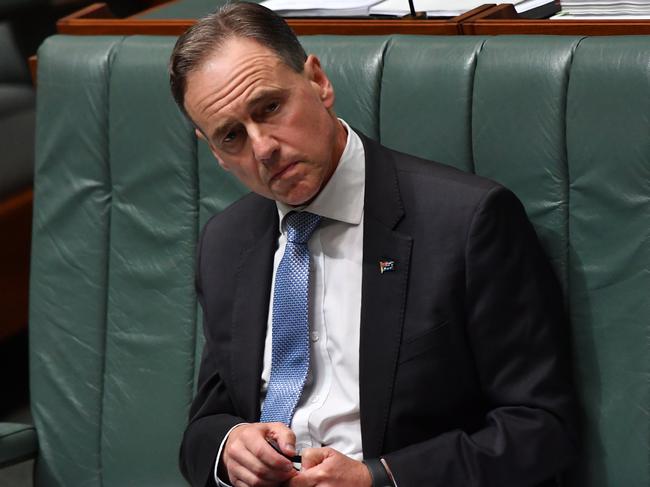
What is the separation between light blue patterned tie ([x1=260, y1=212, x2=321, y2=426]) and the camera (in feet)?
5.74

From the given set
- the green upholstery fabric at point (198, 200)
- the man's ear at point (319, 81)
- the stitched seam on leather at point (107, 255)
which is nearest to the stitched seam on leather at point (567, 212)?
the green upholstery fabric at point (198, 200)

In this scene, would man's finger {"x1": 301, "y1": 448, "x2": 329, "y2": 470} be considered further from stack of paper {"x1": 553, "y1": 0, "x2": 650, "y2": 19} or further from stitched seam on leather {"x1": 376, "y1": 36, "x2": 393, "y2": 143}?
stack of paper {"x1": 553, "y1": 0, "x2": 650, "y2": 19}

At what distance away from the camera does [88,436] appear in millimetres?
2299

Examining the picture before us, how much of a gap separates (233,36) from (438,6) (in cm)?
61

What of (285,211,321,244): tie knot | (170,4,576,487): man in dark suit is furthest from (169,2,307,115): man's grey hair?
(285,211,321,244): tie knot

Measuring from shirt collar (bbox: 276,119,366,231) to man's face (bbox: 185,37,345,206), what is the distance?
0.11ft

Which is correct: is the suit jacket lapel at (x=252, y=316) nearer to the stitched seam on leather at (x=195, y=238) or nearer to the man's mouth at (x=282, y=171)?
the man's mouth at (x=282, y=171)

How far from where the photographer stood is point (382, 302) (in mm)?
1687

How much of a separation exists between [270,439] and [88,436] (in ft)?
2.48

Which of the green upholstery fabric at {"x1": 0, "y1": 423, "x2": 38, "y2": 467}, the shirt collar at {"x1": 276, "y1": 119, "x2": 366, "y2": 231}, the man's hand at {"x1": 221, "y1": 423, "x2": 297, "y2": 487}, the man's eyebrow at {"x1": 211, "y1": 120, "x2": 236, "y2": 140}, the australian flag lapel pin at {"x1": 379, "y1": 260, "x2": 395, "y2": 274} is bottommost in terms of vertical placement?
the green upholstery fabric at {"x1": 0, "y1": 423, "x2": 38, "y2": 467}

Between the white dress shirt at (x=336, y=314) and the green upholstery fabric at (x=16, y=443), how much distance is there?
2.14ft

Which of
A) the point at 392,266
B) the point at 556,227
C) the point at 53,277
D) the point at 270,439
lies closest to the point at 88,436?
the point at 53,277

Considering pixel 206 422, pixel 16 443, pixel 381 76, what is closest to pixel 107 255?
pixel 16 443

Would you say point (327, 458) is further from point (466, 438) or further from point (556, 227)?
point (556, 227)
